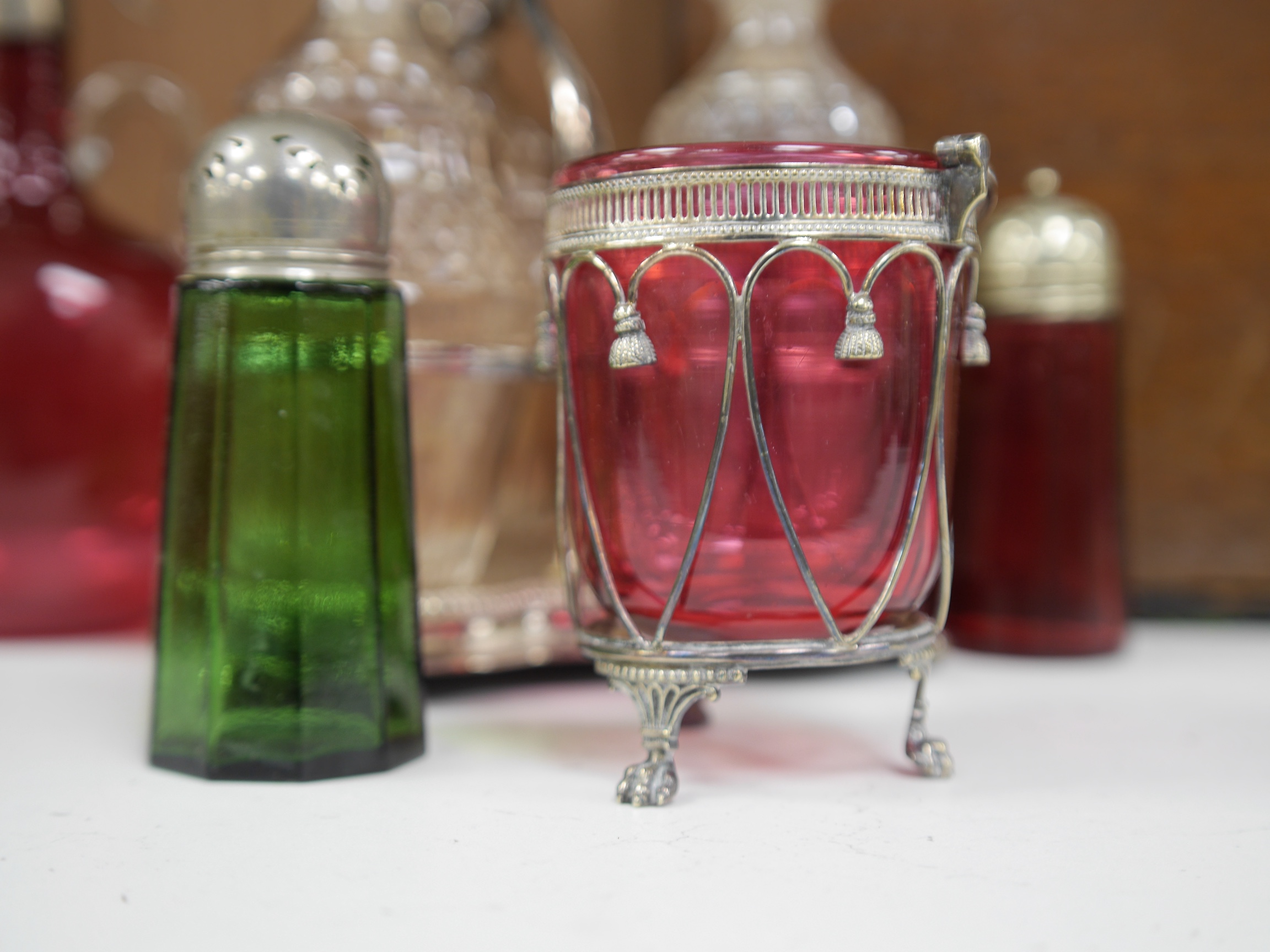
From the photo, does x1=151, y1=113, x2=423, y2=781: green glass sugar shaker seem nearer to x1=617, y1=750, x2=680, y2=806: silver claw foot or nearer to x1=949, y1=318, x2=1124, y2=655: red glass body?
x1=617, y1=750, x2=680, y2=806: silver claw foot

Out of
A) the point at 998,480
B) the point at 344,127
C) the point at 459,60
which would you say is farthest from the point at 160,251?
the point at 998,480

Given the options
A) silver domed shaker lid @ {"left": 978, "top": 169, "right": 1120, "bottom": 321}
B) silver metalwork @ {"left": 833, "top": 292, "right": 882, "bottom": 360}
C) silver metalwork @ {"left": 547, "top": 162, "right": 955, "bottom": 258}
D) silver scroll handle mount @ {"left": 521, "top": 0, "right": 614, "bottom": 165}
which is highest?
silver scroll handle mount @ {"left": 521, "top": 0, "right": 614, "bottom": 165}

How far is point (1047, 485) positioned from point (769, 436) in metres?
0.32

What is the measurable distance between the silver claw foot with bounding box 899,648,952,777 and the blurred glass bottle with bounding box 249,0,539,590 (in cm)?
27

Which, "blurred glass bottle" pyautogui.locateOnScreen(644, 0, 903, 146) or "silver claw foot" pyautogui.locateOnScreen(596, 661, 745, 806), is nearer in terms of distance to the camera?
"silver claw foot" pyautogui.locateOnScreen(596, 661, 745, 806)

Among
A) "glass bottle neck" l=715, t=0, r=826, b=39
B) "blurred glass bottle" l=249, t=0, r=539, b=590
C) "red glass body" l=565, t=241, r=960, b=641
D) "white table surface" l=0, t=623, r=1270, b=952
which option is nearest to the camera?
"white table surface" l=0, t=623, r=1270, b=952

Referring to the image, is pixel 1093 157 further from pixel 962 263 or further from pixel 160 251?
pixel 160 251

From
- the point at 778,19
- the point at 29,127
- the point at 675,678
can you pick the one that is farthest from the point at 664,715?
the point at 29,127

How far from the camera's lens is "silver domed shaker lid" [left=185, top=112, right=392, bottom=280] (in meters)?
0.49

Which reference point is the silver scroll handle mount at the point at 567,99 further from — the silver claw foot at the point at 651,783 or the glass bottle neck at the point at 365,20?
the silver claw foot at the point at 651,783

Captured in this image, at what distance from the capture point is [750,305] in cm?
47

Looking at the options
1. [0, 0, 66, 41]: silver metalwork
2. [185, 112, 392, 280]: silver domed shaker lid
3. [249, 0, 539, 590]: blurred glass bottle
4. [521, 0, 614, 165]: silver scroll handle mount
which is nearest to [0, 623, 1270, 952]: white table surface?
[249, 0, 539, 590]: blurred glass bottle

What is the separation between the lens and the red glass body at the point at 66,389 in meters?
0.80

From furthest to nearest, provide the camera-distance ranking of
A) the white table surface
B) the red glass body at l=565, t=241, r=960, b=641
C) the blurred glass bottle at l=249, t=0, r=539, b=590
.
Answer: the blurred glass bottle at l=249, t=0, r=539, b=590 → the red glass body at l=565, t=241, r=960, b=641 → the white table surface
